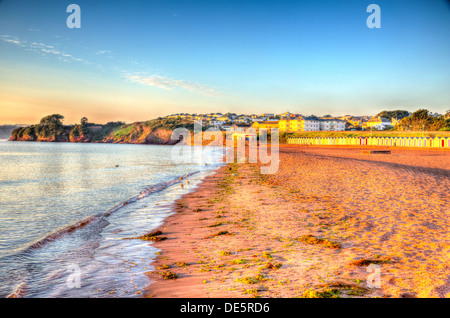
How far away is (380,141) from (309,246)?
285 feet

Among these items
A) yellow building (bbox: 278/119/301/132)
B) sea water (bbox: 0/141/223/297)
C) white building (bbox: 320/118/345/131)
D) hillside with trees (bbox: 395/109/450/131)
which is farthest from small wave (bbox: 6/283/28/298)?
white building (bbox: 320/118/345/131)

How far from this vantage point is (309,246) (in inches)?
250

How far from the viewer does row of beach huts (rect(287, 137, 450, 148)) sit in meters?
64.6

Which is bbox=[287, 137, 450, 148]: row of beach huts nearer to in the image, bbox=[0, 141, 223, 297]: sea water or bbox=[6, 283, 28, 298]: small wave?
bbox=[0, 141, 223, 297]: sea water

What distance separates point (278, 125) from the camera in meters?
158

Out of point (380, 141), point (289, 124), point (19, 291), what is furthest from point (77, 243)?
point (289, 124)

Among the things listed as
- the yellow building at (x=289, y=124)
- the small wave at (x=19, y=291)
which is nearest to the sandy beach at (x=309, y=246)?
the small wave at (x=19, y=291)

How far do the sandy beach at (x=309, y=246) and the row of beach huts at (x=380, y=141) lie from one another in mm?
66708

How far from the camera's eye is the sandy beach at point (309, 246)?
4.35m

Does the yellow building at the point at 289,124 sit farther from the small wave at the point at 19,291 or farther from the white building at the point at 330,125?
the small wave at the point at 19,291

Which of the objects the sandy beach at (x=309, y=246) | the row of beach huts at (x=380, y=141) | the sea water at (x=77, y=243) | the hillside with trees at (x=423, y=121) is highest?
the hillside with trees at (x=423, y=121)

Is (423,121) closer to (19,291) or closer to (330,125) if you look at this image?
(330,125)

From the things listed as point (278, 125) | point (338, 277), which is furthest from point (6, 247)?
point (278, 125)
